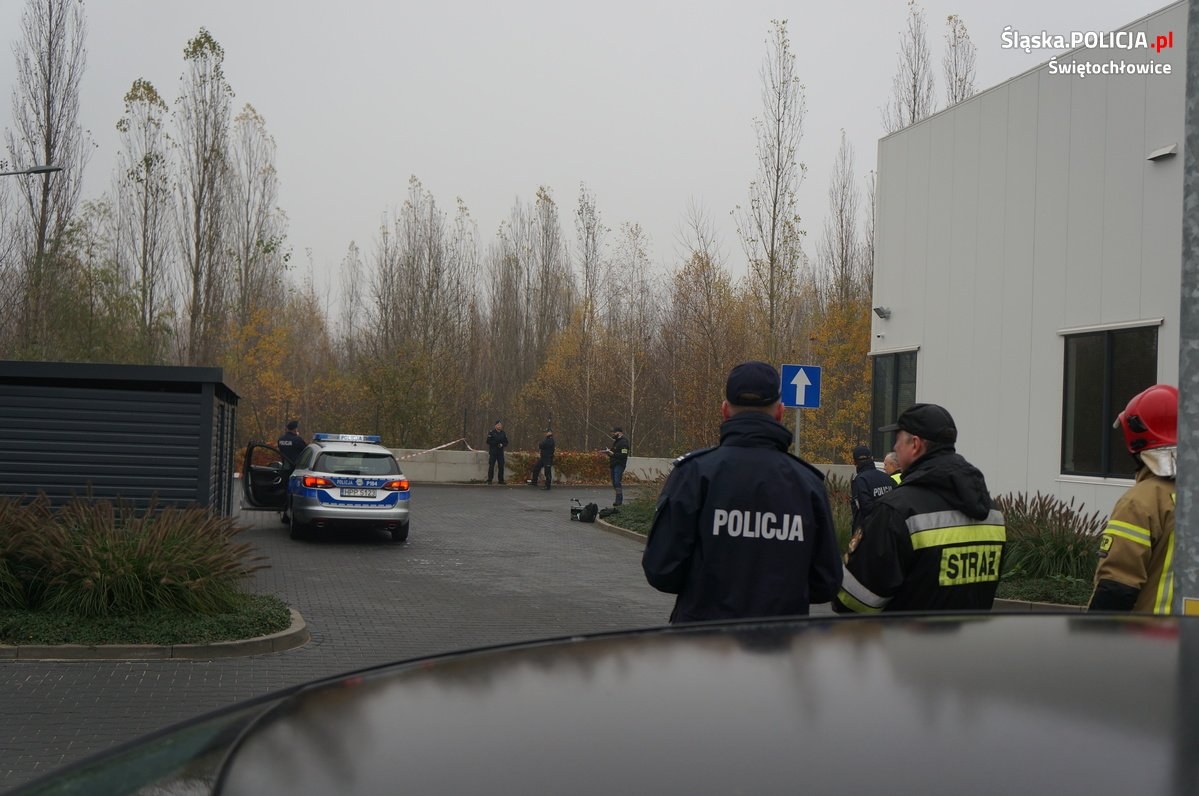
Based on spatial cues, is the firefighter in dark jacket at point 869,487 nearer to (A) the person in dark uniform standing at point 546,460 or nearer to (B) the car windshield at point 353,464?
(B) the car windshield at point 353,464

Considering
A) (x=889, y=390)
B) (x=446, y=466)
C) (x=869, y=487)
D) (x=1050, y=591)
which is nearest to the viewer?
(x=869, y=487)

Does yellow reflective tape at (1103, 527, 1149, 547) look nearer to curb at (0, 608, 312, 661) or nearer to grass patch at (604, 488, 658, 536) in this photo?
curb at (0, 608, 312, 661)

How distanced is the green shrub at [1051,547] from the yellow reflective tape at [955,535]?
864cm

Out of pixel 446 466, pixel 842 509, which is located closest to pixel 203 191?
pixel 446 466

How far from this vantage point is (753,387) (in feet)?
15.3

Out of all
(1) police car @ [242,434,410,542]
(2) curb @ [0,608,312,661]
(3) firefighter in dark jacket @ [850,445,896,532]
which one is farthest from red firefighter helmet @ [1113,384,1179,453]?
(1) police car @ [242,434,410,542]

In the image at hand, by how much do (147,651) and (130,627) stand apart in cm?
40

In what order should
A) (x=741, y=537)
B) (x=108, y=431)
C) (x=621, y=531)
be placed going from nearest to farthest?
(x=741, y=537), (x=108, y=431), (x=621, y=531)

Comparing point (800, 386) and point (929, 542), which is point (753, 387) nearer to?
point (929, 542)

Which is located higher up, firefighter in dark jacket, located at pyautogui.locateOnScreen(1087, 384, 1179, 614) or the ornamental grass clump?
firefighter in dark jacket, located at pyautogui.locateOnScreen(1087, 384, 1179, 614)

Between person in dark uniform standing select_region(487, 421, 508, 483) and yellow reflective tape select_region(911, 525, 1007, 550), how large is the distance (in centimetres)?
3218

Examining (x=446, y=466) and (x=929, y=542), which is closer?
(x=929, y=542)

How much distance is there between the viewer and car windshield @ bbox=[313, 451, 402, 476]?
64.0 ft

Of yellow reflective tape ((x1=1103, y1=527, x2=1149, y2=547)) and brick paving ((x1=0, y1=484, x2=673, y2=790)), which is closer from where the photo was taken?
yellow reflective tape ((x1=1103, y1=527, x2=1149, y2=547))
